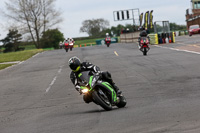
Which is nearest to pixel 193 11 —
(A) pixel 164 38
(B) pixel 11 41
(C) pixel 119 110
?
(B) pixel 11 41

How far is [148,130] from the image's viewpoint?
21.9 feet

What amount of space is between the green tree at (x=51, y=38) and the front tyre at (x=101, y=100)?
9369cm

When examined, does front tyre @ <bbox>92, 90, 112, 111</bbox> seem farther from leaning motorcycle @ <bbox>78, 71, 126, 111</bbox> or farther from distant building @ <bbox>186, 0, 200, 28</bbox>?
distant building @ <bbox>186, 0, 200, 28</bbox>

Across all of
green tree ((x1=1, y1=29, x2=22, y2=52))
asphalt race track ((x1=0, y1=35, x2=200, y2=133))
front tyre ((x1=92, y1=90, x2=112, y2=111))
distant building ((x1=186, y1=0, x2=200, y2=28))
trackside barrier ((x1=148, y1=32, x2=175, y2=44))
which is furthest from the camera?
green tree ((x1=1, y1=29, x2=22, y2=52))

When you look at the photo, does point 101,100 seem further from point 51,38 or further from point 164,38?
point 51,38

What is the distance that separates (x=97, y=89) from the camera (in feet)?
31.3

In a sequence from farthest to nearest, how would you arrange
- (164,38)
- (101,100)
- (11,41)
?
(11,41) → (164,38) → (101,100)

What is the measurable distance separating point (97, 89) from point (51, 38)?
315 ft

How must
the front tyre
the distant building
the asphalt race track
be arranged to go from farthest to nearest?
the distant building < the front tyre < the asphalt race track

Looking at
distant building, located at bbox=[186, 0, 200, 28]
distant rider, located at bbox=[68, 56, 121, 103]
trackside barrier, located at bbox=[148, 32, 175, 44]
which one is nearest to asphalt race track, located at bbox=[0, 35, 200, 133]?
distant rider, located at bbox=[68, 56, 121, 103]

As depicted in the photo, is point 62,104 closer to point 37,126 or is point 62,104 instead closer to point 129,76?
point 37,126

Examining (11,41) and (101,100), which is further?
(11,41)

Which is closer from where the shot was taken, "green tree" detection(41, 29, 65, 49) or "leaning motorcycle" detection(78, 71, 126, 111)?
"leaning motorcycle" detection(78, 71, 126, 111)

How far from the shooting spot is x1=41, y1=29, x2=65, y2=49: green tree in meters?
103
